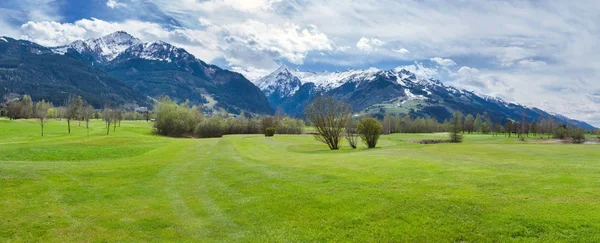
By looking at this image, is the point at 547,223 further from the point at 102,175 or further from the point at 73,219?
the point at 102,175

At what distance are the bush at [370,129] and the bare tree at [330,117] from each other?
3.06m

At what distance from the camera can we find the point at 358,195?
20.9 meters

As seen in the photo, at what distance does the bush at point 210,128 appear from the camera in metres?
151

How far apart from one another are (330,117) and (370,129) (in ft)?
25.0

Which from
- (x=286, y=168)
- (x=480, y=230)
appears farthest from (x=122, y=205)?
(x=480, y=230)

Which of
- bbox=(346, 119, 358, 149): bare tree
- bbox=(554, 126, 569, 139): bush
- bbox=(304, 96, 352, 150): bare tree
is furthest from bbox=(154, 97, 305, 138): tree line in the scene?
bbox=(554, 126, 569, 139): bush

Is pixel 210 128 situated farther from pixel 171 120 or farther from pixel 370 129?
pixel 370 129

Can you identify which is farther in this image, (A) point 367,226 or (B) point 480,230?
(A) point 367,226

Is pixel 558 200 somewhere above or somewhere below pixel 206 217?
above

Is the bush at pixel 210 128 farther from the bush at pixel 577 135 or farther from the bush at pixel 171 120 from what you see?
the bush at pixel 577 135

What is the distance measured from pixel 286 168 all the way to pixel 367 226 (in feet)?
56.8

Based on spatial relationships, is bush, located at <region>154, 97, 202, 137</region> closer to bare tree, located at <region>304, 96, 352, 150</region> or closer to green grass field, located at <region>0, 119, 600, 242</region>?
bare tree, located at <region>304, 96, 352, 150</region>

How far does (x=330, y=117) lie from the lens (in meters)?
69.6

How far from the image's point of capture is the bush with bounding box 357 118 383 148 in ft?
226
